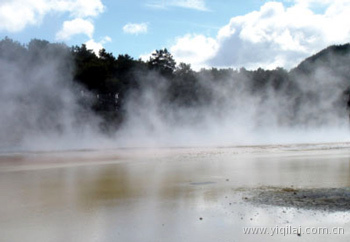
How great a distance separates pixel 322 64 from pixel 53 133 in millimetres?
37275

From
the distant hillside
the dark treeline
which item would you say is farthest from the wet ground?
the distant hillside

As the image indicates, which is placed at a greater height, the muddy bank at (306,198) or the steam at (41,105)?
the steam at (41,105)

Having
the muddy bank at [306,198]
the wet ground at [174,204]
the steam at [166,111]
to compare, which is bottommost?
the wet ground at [174,204]

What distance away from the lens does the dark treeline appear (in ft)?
144

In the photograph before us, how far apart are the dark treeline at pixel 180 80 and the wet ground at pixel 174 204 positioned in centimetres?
2709

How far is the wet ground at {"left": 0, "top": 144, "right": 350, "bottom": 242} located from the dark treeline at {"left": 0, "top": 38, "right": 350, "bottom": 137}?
88.9 ft

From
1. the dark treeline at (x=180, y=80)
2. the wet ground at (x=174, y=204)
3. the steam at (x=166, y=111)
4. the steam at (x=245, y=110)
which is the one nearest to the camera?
the wet ground at (x=174, y=204)

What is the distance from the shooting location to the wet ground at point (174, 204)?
283 inches

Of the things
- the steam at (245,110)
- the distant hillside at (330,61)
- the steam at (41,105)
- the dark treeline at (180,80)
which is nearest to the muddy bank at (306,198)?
the steam at (41,105)

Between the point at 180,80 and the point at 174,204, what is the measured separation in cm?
4638

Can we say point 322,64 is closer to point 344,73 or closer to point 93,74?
point 344,73

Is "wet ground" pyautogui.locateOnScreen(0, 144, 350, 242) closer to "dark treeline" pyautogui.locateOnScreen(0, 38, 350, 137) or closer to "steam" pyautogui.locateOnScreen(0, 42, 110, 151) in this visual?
"steam" pyautogui.locateOnScreen(0, 42, 110, 151)

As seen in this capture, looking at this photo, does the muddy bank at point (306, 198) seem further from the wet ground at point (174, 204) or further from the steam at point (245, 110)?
the steam at point (245, 110)

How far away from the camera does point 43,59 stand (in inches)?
1516
